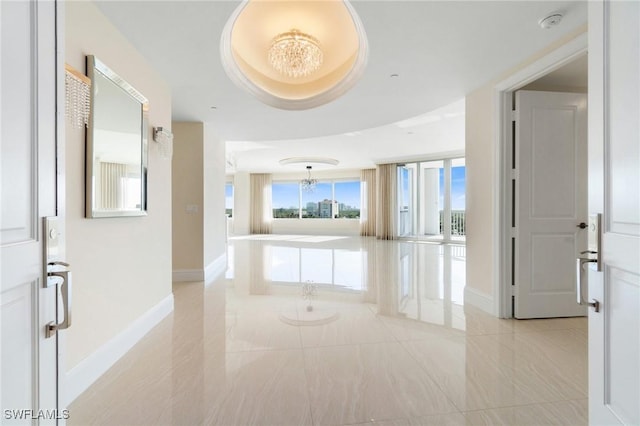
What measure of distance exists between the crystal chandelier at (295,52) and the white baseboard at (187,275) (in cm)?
309

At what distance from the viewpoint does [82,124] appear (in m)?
1.79

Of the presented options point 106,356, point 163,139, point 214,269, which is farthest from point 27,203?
point 214,269

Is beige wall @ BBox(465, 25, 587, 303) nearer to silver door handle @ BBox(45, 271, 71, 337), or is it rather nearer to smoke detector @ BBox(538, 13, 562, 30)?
smoke detector @ BBox(538, 13, 562, 30)

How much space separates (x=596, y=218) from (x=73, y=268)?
8.31ft

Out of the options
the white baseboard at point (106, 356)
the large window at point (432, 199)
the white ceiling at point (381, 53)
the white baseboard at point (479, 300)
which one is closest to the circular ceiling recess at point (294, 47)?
the white ceiling at point (381, 53)

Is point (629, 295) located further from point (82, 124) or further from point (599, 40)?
point (82, 124)

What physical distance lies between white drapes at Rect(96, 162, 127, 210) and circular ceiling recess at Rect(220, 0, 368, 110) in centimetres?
125

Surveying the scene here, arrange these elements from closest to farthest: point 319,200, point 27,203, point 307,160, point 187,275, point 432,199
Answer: point 27,203 → point 187,275 → point 307,160 → point 432,199 → point 319,200

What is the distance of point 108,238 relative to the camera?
2.05 meters

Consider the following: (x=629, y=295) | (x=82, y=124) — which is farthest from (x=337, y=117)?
(x=629, y=295)

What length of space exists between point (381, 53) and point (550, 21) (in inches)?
45.0

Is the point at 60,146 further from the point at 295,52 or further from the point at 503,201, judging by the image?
the point at 503,201

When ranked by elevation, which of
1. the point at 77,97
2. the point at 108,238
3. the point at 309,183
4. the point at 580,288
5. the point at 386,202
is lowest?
the point at 580,288

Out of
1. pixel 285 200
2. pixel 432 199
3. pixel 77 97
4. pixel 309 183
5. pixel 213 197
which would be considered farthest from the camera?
pixel 285 200
